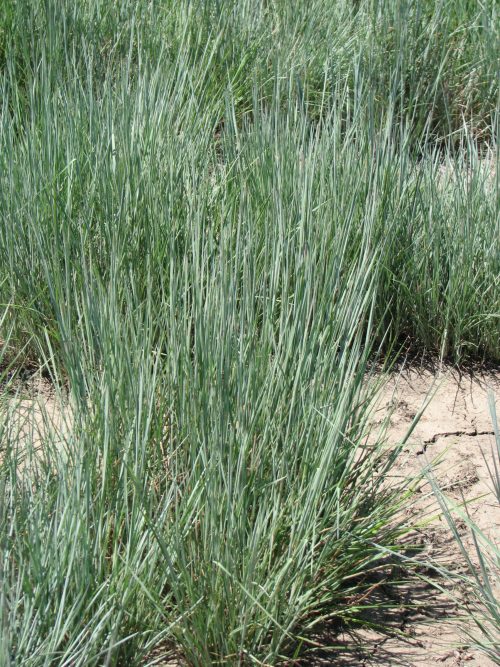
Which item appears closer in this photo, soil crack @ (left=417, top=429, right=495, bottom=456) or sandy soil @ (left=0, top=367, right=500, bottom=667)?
sandy soil @ (left=0, top=367, right=500, bottom=667)

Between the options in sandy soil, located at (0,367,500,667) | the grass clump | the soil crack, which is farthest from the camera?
the soil crack

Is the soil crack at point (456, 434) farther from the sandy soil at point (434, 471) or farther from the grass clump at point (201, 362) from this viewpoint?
the grass clump at point (201, 362)

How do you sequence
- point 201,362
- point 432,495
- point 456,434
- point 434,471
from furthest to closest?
point 456,434, point 434,471, point 432,495, point 201,362

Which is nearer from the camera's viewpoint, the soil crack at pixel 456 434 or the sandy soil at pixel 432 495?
the sandy soil at pixel 432 495

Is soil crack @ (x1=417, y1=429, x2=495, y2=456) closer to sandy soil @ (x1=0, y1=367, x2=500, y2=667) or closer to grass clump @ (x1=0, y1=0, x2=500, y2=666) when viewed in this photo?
sandy soil @ (x1=0, y1=367, x2=500, y2=667)

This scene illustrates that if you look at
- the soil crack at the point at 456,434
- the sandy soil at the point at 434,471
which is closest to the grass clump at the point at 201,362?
the sandy soil at the point at 434,471

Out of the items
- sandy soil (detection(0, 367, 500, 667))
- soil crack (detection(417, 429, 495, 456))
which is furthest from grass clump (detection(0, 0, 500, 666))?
soil crack (detection(417, 429, 495, 456))

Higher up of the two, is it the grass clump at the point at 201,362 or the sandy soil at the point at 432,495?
the grass clump at the point at 201,362

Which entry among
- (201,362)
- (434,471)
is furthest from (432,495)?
(201,362)

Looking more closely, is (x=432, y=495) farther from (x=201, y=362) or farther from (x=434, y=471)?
(x=201, y=362)

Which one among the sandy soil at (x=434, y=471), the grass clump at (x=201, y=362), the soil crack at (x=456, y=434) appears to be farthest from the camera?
the soil crack at (x=456, y=434)

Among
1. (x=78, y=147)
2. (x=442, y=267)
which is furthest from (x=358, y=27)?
(x=78, y=147)

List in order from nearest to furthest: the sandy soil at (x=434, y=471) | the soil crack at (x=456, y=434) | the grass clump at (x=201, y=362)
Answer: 1. the grass clump at (x=201, y=362)
2. the sandy soil at (x=434, y=471)
3. the soil crack at (x=456, y=434)

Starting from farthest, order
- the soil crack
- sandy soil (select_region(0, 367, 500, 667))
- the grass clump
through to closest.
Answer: the soil crack
sandy soil (select_region(0, 367, 500, 667))
the grass clump
